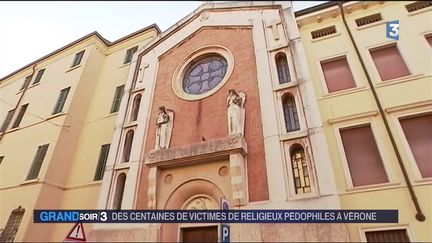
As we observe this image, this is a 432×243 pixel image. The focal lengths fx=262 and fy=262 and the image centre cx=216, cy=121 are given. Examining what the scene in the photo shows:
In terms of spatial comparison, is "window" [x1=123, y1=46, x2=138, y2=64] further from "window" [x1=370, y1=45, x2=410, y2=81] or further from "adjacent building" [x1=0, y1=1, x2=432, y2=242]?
"window" [x1=370, y1=45, x2=410, y2=81]

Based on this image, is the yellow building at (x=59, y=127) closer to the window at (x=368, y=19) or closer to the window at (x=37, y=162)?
the window at (x=37, y=162)

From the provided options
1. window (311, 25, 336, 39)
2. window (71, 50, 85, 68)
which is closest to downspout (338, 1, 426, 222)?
window (311, 25, 336, 39)

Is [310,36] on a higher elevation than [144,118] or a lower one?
higher

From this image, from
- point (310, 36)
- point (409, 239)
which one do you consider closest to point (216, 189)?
point (409, 239)

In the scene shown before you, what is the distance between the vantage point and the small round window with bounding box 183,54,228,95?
1123cm

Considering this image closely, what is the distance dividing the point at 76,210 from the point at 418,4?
15246 millimetres

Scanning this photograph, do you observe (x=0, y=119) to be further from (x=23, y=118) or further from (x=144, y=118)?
(x=144, y=118)

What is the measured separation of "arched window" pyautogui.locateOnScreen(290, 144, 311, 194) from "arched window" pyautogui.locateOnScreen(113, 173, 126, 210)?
6.42 metres

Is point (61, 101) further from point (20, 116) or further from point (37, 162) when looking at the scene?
point (37, 162)

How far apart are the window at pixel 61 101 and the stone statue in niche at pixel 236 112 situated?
29.3 feet

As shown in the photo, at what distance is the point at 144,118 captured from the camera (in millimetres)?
11281

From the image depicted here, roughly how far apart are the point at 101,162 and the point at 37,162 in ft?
9.57

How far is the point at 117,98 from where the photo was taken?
13375 millimetres

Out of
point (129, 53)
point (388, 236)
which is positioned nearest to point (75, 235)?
point (388, 236)
